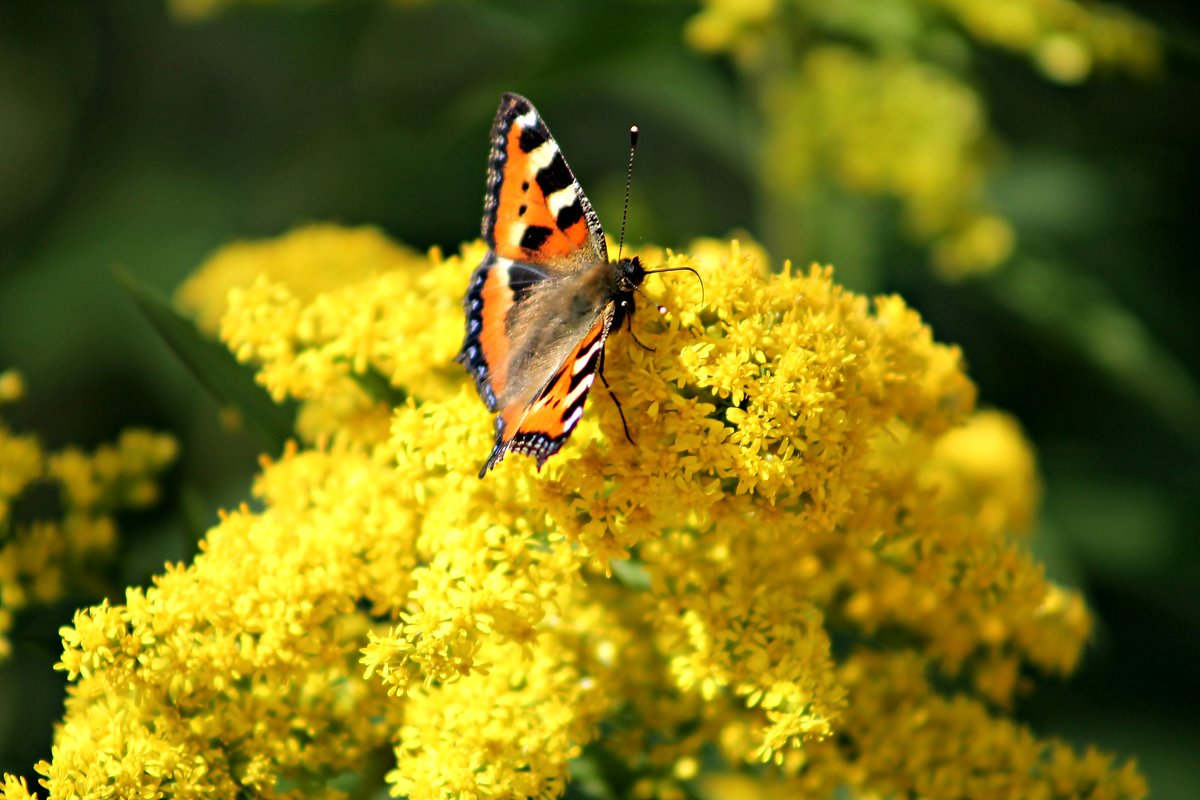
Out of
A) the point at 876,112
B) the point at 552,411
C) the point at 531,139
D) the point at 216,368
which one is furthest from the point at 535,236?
the point at 876,112

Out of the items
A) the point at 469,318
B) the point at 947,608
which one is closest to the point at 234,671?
the point at 469,318

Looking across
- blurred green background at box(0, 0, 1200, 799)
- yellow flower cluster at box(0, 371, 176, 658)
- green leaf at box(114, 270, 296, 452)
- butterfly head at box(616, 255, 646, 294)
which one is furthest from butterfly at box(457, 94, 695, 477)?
yellow flower cluster at box(0, 371, 176, 658)

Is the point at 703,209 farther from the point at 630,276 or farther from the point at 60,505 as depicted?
the point at 60,505

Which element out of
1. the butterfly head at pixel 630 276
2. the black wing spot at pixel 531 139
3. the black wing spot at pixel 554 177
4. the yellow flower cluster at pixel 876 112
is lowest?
the butterfly head at pixel 630 276

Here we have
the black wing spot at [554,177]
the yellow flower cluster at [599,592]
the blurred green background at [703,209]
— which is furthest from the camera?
the blurred green background at [703,209]

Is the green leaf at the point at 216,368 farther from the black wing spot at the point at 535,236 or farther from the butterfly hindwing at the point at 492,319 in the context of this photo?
the black wing spot at the point at 535,236

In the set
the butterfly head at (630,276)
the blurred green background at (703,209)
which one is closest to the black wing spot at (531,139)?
the butterfly head at (630,276)
